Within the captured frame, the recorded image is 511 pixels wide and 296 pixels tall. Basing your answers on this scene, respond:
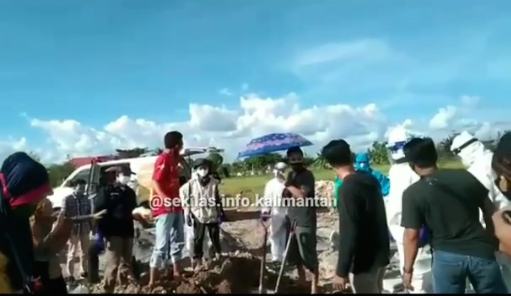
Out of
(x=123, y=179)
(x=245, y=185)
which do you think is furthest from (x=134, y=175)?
(x=245, y=185)

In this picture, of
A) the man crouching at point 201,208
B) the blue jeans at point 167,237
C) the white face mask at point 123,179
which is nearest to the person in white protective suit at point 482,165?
the blue jeans at point 167,237

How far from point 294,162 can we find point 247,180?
3.66 metres

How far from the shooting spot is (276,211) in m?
7.90

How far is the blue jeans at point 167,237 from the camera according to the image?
6832mm

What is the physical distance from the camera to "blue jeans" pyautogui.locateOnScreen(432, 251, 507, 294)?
13.3 feet

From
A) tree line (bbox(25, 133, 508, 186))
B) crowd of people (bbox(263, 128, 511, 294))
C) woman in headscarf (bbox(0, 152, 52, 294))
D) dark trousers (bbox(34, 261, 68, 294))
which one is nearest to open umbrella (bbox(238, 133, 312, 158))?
tree line (bbox(25, 133, 508, 186))

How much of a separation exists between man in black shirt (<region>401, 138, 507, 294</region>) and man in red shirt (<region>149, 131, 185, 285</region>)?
317 centimetres

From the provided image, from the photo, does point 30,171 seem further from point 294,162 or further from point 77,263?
point 77,263

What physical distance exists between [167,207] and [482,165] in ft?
10.5

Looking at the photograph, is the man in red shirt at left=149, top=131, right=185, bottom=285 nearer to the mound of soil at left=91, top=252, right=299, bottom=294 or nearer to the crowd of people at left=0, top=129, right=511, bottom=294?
the crowd of people at left=0, top=129, right=511, bottom=294

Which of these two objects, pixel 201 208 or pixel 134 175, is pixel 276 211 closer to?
pixel 201 208

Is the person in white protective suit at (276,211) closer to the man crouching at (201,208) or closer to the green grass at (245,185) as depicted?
the green grass at (245,185)

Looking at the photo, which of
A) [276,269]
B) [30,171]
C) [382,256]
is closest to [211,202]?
[276,269]

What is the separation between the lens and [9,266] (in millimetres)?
3299
